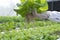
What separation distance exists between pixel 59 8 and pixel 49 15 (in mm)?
10292

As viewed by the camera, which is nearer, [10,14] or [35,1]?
[35,1]

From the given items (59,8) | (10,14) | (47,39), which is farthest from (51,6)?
(47,39)

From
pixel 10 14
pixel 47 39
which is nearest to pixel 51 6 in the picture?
pixel 10 14

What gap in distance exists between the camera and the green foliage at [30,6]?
1763 millimetres

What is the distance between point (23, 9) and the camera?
6.11 ft

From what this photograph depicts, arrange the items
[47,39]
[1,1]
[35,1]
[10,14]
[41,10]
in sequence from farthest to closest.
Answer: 1. [10,14]
2. [1,1]
3. [47,39]
4. [35,1]
5. [41,10]

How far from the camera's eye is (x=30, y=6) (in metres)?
1.89

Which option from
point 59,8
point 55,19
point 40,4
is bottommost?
point 59,8

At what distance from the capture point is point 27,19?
1695 mm

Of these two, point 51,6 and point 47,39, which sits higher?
point 47,39

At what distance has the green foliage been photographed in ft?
5.78

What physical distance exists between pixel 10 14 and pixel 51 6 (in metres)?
3.33

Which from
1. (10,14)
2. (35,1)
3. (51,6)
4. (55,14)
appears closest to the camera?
(55,14)

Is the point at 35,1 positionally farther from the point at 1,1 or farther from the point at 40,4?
the point at 1,1
